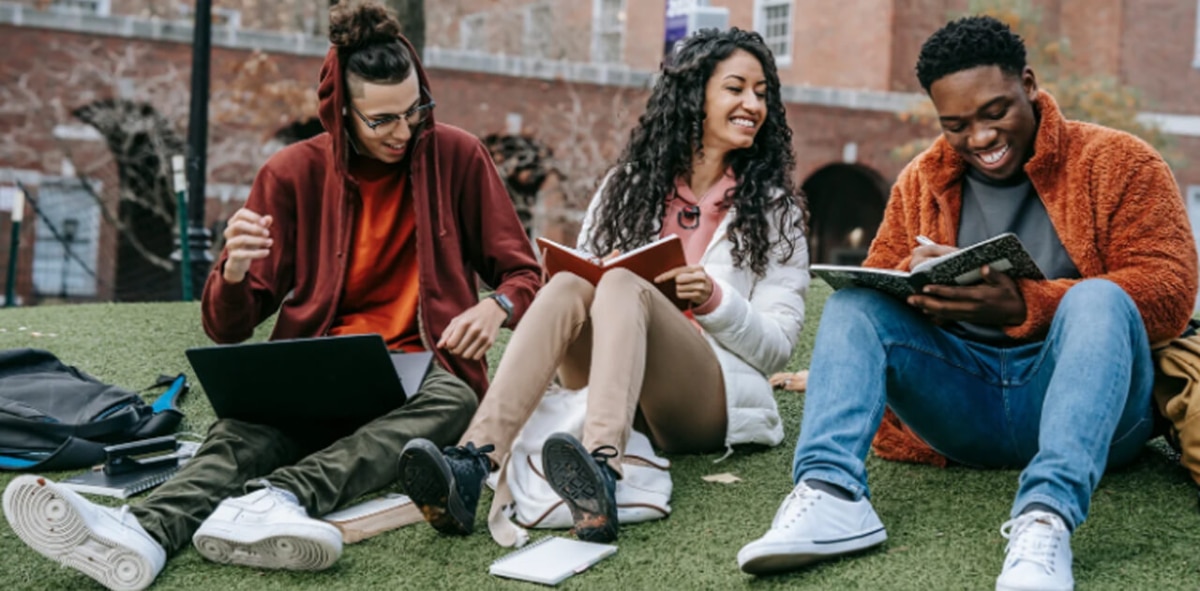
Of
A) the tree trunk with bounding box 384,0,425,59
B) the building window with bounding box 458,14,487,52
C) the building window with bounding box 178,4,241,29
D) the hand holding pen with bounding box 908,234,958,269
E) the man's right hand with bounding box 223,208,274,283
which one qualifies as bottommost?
Result: the man's right hand with bounding box 223,208,274,283

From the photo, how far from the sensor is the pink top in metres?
3.85

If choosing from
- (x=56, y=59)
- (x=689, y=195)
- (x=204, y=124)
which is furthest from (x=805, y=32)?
(x=689, y=195)

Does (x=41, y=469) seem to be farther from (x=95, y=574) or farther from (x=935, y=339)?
(x=935, y=339)

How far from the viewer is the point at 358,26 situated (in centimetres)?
370

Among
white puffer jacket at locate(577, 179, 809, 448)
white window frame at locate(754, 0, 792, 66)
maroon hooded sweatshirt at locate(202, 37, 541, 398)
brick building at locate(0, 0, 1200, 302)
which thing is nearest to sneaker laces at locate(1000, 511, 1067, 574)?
white puffer jacket at locate(577, 179, 809, 448)

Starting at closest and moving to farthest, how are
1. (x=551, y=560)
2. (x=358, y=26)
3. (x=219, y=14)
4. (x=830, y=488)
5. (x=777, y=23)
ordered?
(x=830, y=488) < (x=551, y=560) < (x=358, y=26) < (x=219, y=14) < (x=777, y=23)

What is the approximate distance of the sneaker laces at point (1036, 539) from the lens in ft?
7.79

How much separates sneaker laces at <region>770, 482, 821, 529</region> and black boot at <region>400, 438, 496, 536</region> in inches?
30.6

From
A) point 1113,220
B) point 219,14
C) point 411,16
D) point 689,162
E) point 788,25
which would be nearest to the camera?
point 1113,220

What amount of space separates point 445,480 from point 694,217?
1450mm

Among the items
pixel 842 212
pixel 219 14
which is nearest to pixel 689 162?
pixel 219 14

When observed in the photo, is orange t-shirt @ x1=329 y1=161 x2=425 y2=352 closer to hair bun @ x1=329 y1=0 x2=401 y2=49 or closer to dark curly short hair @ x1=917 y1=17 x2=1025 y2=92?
hair bun @ x1=329 y1=0 x2=401 y2=49

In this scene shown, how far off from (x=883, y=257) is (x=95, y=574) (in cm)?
218

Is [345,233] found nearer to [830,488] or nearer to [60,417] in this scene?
[60,417]
